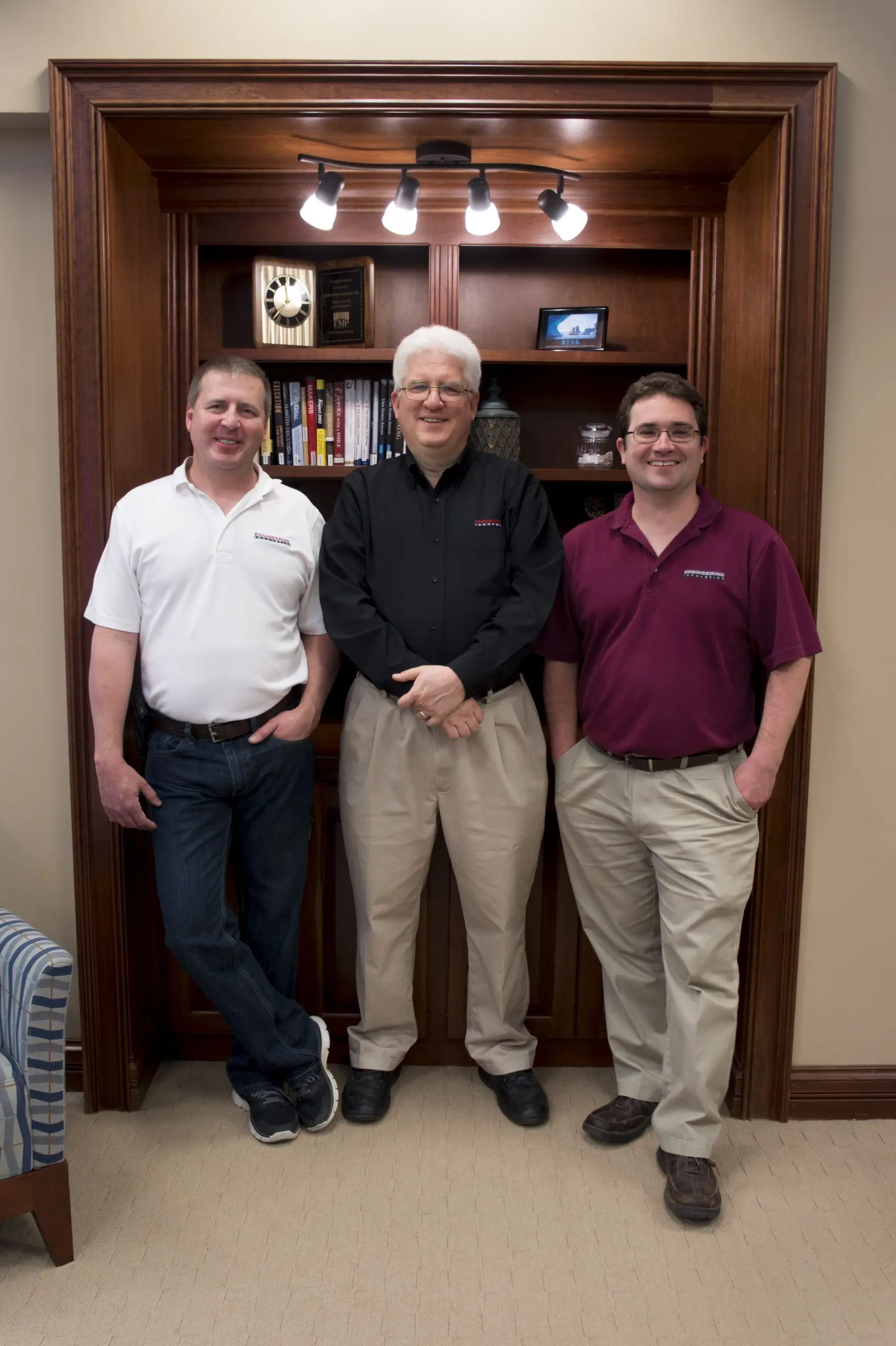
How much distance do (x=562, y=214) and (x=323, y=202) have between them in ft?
1.89

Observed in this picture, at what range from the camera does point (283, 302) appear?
286cm

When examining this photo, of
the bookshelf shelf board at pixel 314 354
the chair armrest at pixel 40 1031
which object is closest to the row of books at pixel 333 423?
the bookshelf shelf board at pixel 314 354

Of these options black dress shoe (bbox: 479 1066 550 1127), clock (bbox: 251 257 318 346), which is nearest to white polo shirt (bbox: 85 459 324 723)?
clock (bbox: 251 257 318 346)

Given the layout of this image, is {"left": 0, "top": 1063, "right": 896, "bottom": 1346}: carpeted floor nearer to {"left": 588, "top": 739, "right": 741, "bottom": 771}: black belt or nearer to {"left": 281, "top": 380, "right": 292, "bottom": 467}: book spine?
{"left": 588, "top": 739, "right": 741, "bottom": 771}: black belt

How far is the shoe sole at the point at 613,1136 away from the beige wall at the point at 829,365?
49cm

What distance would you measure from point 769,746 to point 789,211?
1228mm

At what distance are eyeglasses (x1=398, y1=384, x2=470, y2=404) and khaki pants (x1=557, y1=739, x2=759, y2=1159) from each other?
87 centimetres

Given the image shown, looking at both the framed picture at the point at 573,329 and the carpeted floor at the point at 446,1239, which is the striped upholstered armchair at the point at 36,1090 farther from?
the framed picture at the point at 573,329

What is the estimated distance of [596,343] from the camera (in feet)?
9.40

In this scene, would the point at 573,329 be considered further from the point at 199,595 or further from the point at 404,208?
the point at 199,595

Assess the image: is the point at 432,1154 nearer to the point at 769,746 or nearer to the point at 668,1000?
the point at 668,1000

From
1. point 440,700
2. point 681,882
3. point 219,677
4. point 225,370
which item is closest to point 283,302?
point 225,370

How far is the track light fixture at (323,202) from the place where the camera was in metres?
2.48

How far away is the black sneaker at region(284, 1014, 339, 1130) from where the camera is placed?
2551 mm
